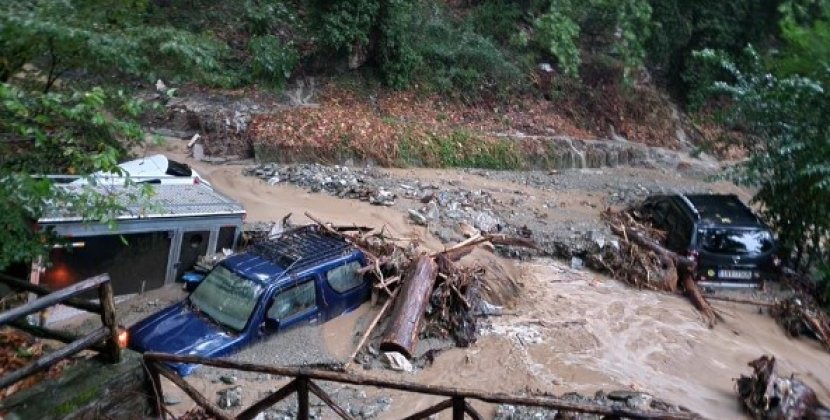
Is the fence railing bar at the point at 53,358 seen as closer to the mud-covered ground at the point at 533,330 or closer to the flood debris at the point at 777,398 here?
the mud-covered ground at the point at 533,330

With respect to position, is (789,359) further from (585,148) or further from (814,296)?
(585,148)

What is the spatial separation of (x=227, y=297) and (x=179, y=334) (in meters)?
0.69

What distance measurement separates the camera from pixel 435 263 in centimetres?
938

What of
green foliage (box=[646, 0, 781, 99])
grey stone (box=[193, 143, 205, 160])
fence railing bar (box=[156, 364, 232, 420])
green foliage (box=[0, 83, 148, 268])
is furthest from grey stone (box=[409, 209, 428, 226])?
green foliage (box=[646, 0, 781, 99])

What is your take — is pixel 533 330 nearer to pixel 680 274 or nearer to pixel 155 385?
pixel 680 274

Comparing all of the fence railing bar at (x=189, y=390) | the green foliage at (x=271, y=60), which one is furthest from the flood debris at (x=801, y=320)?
the green foliage at (x=271, y=60)

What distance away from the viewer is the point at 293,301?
26.5ft

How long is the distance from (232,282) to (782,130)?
32.9ft

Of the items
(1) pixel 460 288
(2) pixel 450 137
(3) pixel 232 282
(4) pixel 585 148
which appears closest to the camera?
(3) pixel 232 282

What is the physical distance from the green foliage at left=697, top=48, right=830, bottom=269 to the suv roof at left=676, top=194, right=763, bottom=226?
0.62m

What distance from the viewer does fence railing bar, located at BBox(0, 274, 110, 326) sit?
11.5ft

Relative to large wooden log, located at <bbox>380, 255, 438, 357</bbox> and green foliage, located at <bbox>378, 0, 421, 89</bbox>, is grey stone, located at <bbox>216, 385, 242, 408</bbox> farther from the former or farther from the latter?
green foliage, located at <bbox>378, 0, 421, 89</bbox>

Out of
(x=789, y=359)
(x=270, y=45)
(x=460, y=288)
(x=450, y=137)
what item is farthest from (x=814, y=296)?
(x=270, y=45)

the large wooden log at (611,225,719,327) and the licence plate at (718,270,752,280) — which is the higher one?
the licence plate at (718,270,752,280)
